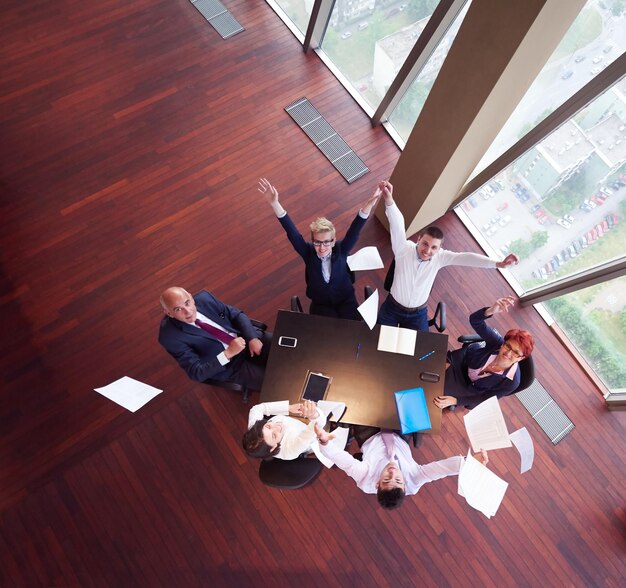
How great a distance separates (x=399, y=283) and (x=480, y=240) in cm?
156

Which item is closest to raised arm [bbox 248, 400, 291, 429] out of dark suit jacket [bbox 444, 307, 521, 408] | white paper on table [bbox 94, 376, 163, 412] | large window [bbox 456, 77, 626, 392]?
white paper on table [bbox 94, 376, 163, 412]

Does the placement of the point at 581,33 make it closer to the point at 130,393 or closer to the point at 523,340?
the point at 523,340

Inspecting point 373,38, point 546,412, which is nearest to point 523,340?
point 546,412

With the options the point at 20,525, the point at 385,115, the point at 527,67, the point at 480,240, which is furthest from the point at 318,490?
the point at 385,115

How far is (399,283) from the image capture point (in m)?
3.39

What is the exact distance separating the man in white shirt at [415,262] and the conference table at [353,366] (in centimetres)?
40

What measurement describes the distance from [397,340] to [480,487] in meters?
0.96

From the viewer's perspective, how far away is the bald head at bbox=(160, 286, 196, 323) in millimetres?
2742

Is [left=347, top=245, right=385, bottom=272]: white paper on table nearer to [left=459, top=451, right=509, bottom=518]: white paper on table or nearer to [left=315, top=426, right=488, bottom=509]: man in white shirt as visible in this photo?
[left=315, top=426, right=488, bottom=509]: man in white shirt

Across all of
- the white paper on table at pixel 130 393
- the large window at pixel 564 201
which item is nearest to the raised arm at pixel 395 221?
the large window at pixel 564 201

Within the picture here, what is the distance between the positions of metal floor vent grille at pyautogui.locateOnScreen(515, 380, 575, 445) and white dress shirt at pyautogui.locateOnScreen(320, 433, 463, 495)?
1.60 m

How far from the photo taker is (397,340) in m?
3.05

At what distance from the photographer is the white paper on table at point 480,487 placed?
2.64 m

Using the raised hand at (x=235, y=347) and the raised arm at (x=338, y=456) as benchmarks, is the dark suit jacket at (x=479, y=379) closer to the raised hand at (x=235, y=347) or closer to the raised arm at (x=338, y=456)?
the raised arm at (x=338, y=456)
